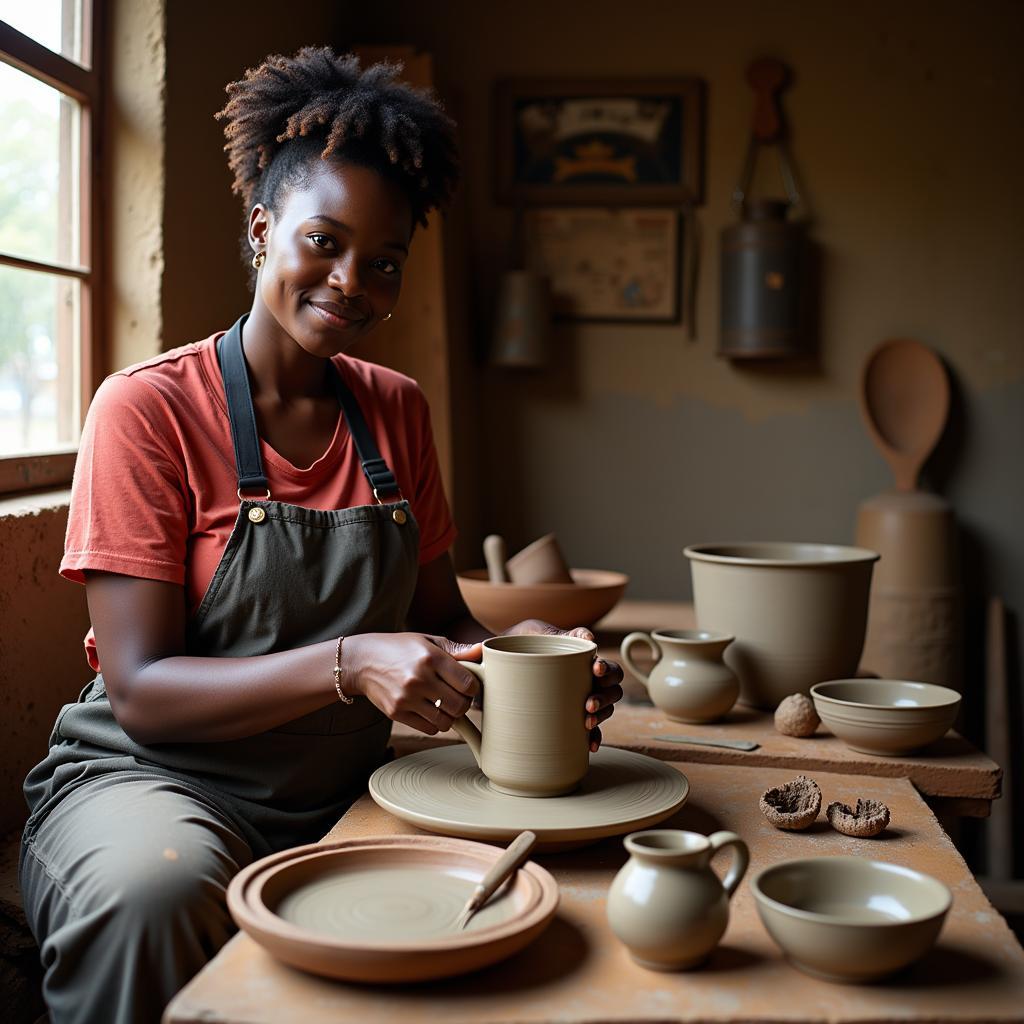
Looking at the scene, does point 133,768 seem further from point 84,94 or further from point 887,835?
point 84,94

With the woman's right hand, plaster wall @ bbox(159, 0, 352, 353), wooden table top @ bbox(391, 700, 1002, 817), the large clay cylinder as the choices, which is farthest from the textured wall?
the large clay cylinder

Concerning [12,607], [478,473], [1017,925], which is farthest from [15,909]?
[1017,925]

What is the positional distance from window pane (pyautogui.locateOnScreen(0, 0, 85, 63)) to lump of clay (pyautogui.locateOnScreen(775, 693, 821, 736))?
Answer: 6.59 feet

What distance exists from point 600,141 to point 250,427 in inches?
112

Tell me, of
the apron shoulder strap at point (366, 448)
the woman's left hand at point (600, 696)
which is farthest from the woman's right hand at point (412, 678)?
the apron shoulder strap at point (366, 448)

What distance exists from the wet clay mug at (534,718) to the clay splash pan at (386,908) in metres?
0.20

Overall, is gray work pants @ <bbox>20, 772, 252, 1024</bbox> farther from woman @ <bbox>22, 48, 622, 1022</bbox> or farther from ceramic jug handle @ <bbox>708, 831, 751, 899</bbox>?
ceramic jug handle @ <bbox>708, 831, 751, 899</bbox>

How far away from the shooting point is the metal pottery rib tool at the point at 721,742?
1850 millimetres

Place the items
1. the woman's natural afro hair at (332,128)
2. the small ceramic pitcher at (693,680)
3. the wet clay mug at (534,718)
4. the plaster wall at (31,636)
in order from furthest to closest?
1. the plaster wall at (31,636)
2. the small ceramic pitcher at (693,680)
3. the woman's natural afro hair at (332,128)
4. the wet clay mug at (534,718)

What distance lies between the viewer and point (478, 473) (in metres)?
4.35

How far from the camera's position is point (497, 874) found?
1.20 metres

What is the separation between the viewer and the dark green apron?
168cm

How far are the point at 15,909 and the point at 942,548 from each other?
125 inches

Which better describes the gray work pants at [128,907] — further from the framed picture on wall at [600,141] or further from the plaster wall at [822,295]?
the framed picture on wall at [600,141]
